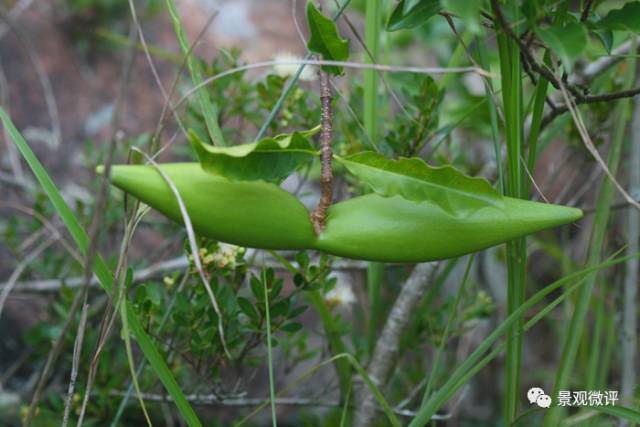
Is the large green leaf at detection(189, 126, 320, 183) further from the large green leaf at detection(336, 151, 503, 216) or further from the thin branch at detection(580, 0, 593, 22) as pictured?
the thin branch at detection(580, 0, 593, 22)

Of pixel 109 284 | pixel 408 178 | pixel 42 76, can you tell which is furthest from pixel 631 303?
pixel 42 76

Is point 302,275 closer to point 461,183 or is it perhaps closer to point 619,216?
point 461,183

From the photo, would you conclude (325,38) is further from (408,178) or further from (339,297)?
(339,297)

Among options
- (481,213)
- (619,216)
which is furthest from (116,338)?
(619,216)

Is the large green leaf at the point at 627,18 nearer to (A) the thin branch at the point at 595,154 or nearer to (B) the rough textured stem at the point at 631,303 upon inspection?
(A) the thin branch at the point at 595,154

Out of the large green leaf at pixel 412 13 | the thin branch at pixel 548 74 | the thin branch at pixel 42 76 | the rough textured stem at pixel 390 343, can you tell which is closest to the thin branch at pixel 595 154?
the thin branch at pixel 548 74

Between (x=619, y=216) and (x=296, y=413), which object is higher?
(x=619, y=216)
